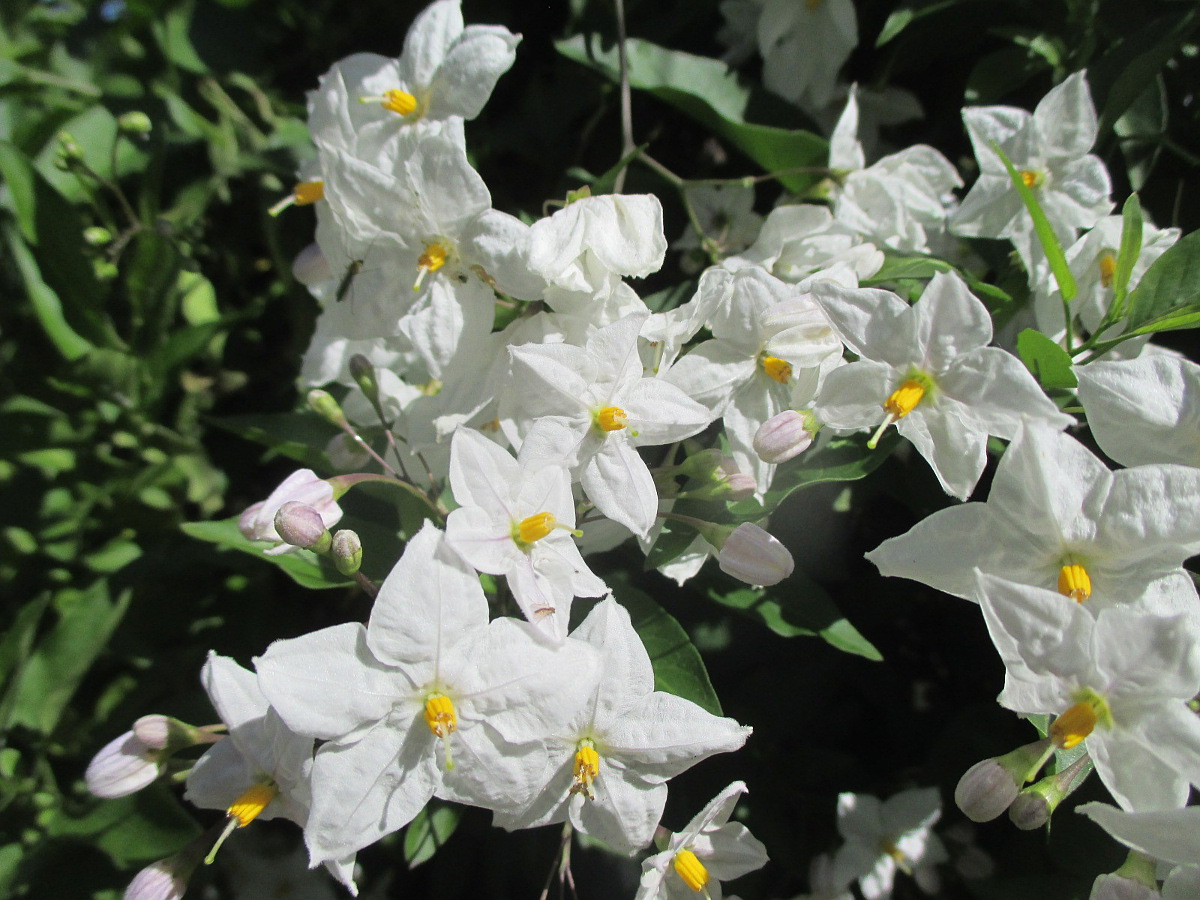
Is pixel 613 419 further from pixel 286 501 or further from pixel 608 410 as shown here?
pixel 286 501

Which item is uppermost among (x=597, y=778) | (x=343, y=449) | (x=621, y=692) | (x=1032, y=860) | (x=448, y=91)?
(x=448, y=91)

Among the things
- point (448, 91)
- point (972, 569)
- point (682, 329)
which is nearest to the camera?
point (972, 569)

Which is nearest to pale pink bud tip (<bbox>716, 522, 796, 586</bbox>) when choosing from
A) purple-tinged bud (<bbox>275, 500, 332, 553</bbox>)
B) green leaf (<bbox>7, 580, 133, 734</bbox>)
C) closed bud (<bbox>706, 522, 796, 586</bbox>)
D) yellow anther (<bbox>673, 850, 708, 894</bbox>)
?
closed bud (<bbox>706, 522, 796, 586</bbox>)

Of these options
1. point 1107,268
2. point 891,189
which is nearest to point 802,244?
point 891,189

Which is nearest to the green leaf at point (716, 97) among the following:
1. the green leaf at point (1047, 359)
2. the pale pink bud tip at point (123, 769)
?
the green leaf at point (1047, 359)

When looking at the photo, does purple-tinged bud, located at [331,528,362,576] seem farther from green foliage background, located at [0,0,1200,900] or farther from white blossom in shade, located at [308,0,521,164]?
white blossom in shade, located at [308,0,521,164]

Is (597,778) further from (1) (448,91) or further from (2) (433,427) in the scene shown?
(1) (448,91)

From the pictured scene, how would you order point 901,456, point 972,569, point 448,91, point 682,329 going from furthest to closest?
point 901,456 → point 448,91 → point 682,329 → point 972,569

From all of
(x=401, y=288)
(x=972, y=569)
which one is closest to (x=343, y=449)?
(x=401, y=288)
